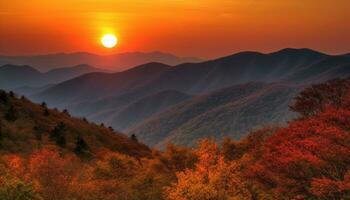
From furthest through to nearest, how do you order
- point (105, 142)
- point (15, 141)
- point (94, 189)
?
point (105, 142) < point (15, 141) < point (94, 189)

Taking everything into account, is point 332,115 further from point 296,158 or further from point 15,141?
point 15,141

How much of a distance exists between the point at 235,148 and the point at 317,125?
1891 inches

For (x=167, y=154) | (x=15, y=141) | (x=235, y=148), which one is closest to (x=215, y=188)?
(x=167, y=154)

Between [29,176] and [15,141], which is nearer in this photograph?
[29,176]

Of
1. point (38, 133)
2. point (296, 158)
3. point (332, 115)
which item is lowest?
point (296, 158)

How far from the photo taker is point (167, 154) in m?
93.0

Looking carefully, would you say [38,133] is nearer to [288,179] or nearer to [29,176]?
[29,176]

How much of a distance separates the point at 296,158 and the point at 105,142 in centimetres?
10200

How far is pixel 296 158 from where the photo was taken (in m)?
47.2

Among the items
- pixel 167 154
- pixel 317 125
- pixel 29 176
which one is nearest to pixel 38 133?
pixel 167 154

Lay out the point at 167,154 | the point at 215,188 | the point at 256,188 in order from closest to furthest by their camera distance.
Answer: the point at 215,188
the point at 256,188
the point at 167,154

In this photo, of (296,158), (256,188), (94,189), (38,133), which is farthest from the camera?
(38,133)

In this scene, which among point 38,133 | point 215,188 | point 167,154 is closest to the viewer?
point 215,188

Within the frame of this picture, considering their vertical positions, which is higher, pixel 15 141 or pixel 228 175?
pixel 15 141
